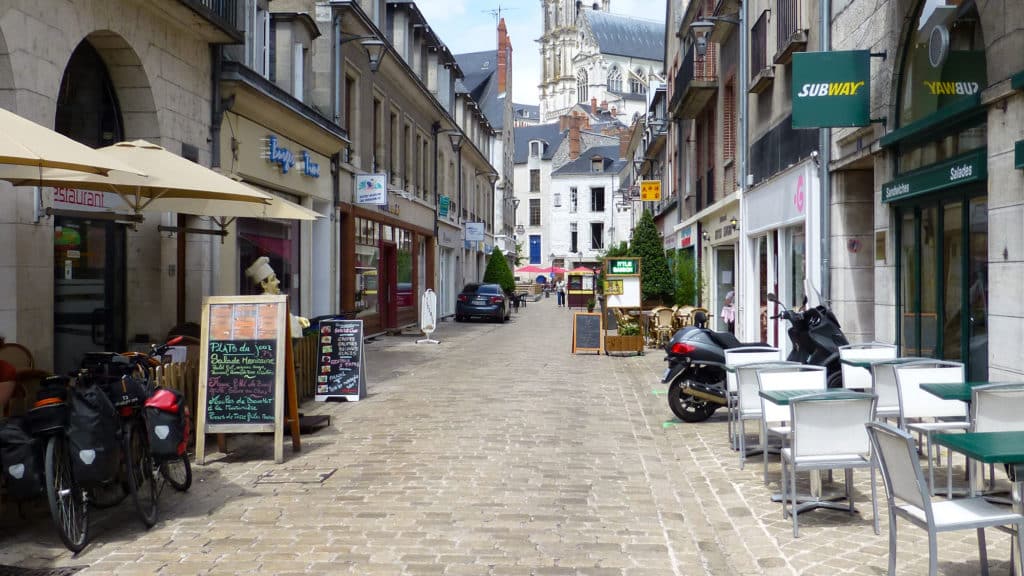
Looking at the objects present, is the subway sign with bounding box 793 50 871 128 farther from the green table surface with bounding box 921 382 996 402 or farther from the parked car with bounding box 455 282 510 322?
the parked car with bounding box 455 282 510 322

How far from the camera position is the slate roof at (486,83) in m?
52.5

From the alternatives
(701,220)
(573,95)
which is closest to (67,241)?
(701,220)

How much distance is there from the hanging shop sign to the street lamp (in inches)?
91.0

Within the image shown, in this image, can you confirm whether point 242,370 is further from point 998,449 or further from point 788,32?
point 788,32

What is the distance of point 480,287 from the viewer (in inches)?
1228

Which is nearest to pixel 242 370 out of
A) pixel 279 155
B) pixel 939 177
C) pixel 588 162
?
pixel 939 177

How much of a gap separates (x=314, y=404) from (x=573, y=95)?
108545 millimetres

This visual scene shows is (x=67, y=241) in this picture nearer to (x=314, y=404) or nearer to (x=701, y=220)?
(x=314, y=404)

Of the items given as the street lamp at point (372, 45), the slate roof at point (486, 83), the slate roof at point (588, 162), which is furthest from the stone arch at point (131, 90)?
the slate roof at point (588, 162)

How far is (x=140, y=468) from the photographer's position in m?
5.94

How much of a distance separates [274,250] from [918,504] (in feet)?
42.4

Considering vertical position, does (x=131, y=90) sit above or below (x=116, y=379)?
above

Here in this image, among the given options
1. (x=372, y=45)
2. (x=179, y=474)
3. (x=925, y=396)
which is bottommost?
(x=179, y=474)

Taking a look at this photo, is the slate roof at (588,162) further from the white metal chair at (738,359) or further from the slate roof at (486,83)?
the white metal chair at (738,359)
